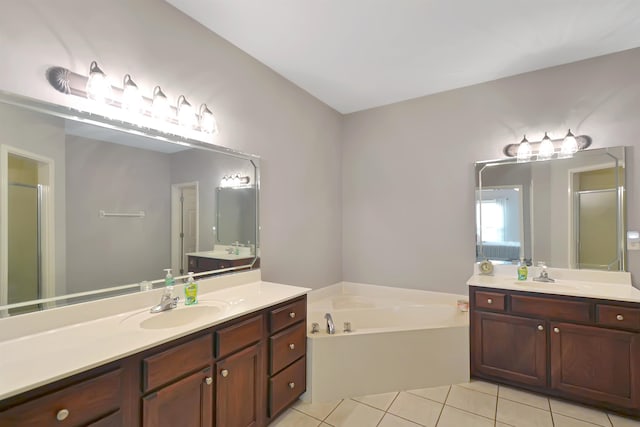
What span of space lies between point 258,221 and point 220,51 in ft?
4.34

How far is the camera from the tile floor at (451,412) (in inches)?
77.2

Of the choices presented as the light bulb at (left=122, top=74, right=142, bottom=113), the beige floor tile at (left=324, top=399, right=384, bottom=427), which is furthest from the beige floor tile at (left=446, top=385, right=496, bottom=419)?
the light bulb at (left=122, top=74, right=142, bottom=113)

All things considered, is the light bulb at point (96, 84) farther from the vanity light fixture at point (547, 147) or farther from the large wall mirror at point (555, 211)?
the vanity light fixture at point (547, 147)

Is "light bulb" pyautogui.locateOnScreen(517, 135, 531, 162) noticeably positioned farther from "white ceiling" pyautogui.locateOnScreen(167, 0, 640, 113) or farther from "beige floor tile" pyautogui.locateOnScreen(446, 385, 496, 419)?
"beige floor tile" pyautogui.locateOnScreen(446, 385, 496, 419)

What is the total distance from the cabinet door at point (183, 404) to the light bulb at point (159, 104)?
4.82 feet

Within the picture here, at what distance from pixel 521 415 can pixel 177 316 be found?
7.70ft

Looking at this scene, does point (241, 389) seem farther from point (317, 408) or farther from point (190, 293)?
point (317, 408)

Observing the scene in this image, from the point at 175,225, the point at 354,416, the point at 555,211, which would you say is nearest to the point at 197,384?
the point at 175,225

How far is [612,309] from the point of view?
2.00 metres

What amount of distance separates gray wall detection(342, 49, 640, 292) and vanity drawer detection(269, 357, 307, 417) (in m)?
1.58

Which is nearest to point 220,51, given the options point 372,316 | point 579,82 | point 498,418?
point 372,316

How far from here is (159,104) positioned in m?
1.79

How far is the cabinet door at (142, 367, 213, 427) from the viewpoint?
1248mm

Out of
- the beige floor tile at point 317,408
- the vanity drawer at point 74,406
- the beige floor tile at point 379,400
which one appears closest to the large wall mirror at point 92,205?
the vanity drawer at point 74,406
